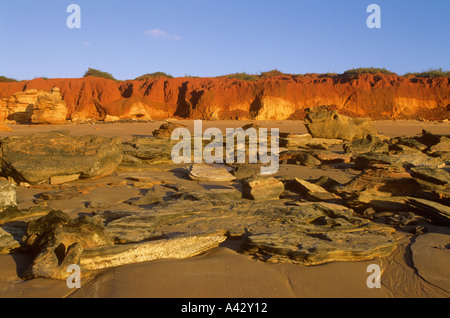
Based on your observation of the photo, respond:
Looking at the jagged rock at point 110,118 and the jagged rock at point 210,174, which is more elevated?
the jagged rock at point 110,118

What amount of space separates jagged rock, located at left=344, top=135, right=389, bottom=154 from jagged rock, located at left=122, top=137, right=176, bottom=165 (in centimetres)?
445

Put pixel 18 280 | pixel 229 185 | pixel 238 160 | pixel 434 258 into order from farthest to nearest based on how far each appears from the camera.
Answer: pixel 238 160
pixel 229 185
pixel 434 258
pixel 18 280

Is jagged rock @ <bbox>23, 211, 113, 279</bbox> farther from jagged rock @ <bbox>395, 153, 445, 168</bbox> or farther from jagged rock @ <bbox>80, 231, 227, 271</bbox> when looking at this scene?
jagged rock @ <bbox>395, 153, 445, 168</bbox>

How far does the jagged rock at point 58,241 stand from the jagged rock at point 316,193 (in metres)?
2.76

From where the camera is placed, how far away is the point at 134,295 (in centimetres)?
218

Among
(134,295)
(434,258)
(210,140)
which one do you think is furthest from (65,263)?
(210,140)

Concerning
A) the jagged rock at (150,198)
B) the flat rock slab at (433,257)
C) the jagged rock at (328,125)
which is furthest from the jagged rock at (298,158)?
the flat rock slab at (433,257)

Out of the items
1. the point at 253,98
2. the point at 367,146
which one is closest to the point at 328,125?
the point at 367,146

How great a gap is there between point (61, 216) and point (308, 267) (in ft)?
6.68

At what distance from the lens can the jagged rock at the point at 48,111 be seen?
762 inches

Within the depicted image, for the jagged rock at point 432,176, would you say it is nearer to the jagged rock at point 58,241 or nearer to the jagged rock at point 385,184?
the jagged rock at point 385,184

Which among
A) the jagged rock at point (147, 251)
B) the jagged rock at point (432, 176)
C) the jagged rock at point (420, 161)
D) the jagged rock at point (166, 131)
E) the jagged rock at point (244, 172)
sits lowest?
the jagged rock at point (147, 251)

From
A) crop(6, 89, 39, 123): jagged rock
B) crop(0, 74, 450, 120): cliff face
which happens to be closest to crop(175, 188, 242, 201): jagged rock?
crop(6, 89, 39, 123): jagged rock

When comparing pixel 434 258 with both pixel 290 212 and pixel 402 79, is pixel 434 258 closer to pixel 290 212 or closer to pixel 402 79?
pixel 290 212
